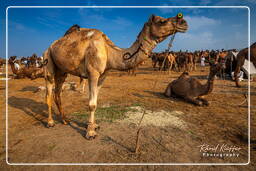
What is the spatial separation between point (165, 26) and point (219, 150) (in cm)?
282

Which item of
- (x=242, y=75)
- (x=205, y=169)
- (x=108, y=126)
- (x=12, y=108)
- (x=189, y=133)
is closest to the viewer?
(x=205, y=169)

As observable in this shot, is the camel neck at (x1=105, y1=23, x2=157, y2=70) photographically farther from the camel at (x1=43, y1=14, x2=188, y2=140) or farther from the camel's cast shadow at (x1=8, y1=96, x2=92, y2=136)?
the camel's cast shadow at (x1=8, y1=96, x2=92, y2=136)

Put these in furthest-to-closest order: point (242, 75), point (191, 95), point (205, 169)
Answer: point (242, 75) → point (191, 95) → point (205, 169)

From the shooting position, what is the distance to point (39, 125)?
435 cm

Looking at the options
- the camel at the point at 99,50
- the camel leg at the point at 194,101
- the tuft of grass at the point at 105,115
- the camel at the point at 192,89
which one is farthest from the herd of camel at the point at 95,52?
the camel leg at the point at 194,101

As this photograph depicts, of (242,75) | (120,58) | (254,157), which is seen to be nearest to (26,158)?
(120,58)

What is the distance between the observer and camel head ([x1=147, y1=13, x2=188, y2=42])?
2846 mm

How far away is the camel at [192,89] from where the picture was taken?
5755mm

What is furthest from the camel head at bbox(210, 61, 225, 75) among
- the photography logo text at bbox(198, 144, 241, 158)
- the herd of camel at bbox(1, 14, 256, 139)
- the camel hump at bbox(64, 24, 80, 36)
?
the camel hump at bbox(64, 24, 80, 36)

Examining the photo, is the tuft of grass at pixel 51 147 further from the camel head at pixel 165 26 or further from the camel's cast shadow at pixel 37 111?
the camel head at pixel 165 26

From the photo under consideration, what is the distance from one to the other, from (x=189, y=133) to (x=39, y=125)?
14.0 ft

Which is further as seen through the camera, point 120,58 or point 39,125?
point 39,125

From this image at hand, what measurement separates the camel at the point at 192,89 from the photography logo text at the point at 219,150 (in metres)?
3.00

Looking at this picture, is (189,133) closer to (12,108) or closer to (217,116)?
(217,116)
